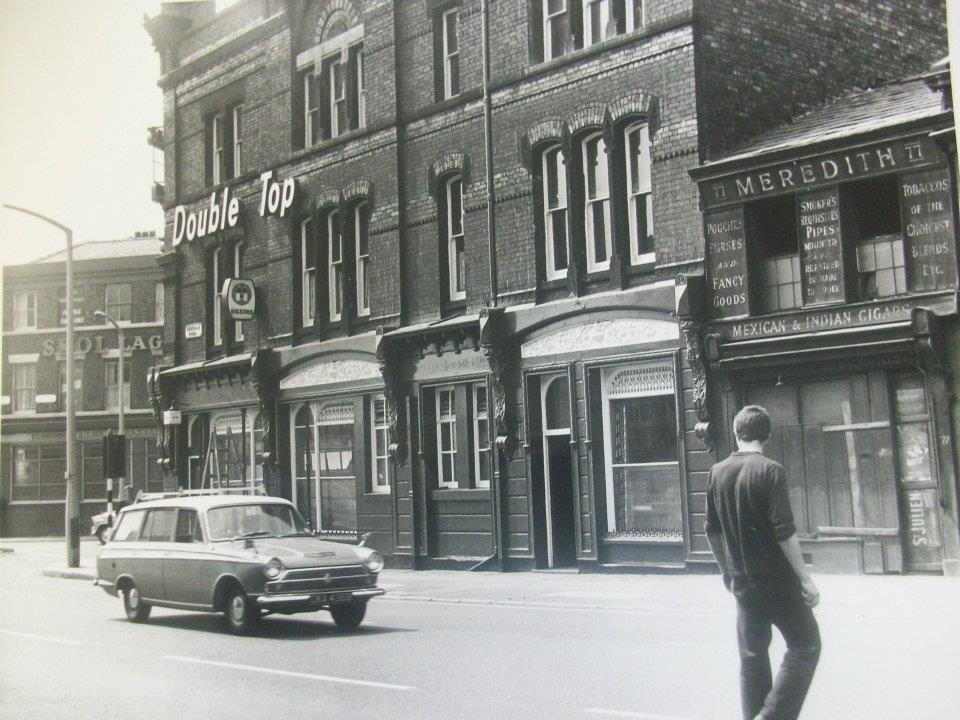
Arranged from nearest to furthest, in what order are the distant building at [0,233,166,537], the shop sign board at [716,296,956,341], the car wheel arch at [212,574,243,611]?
the car wheel arch at [212,574,243,611]
the shop sign board at [716,296,956,341]
the distant building at [0,233,166,537]

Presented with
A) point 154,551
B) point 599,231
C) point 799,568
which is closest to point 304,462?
point 599,231

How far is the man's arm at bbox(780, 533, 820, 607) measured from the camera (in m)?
6.36

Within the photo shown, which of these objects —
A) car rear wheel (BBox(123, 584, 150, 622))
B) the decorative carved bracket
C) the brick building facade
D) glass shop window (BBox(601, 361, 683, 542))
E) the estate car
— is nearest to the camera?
the estate car

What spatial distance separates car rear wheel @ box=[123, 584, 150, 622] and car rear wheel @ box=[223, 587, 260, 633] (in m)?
1.93

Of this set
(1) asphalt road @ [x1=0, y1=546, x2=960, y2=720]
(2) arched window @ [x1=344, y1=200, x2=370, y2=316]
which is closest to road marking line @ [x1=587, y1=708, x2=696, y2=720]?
(1) asphalt road @ [x1=0, y1=546, x2=960, y2=720]

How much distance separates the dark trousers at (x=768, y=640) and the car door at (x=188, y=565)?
8345 mm

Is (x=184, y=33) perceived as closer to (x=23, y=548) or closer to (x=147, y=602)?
(x=23, y=548)

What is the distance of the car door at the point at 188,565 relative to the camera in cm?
1359

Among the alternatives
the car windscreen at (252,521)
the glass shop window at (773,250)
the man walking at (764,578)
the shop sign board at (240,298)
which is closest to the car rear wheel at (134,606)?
the car windscreen at (252,521)

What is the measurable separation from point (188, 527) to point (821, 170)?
10249 millimetres

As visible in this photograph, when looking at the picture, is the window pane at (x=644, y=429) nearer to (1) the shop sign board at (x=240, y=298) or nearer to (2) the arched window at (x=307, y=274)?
(2) the arched window at (x=307, y=274)

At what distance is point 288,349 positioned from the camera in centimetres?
2655

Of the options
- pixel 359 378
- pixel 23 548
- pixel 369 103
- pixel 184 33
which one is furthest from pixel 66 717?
pixel 23 548

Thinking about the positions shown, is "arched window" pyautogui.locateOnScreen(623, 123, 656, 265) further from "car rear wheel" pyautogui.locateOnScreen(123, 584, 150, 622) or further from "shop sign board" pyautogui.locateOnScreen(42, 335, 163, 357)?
"shop sign board" pyautogui.locateOnScreen(42, 335, 163, 357)
